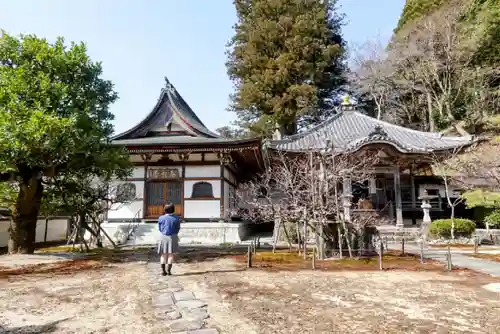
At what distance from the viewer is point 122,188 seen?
17.6 m

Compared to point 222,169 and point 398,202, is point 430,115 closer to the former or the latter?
point 398,202

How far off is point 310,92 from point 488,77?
14328 mm

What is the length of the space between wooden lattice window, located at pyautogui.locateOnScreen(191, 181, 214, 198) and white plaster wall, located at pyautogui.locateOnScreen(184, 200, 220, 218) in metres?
0.33

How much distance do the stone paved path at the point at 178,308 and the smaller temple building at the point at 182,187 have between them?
1004 centimetres

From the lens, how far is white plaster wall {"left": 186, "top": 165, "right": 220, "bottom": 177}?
1814 centimetres

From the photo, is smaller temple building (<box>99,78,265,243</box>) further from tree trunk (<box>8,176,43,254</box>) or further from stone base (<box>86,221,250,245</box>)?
tree trunk (<box>8,176,43,254</box>)

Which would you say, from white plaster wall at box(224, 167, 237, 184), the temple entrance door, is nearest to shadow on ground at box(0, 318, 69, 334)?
the temple entrance door

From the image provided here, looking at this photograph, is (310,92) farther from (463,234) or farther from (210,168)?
(463,234)

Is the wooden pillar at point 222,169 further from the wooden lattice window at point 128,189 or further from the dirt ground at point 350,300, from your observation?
the dirt ground at point 350,300

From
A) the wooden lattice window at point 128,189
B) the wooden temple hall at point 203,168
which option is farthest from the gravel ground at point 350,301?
the wooden lattice window at point 128,189

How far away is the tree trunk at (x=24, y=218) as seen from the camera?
10.7m

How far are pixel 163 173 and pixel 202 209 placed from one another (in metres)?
2.82

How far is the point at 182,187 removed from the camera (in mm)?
18141

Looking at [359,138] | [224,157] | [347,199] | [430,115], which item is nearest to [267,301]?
[347,199]
